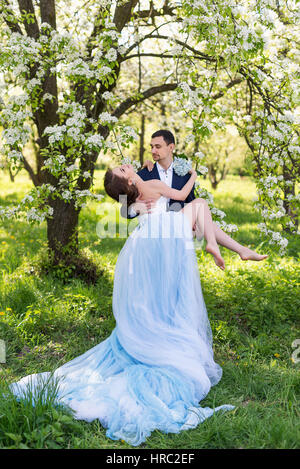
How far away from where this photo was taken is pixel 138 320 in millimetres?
3848

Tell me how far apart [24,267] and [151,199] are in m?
3.08

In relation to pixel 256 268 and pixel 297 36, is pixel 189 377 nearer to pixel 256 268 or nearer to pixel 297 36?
pixel 256 268

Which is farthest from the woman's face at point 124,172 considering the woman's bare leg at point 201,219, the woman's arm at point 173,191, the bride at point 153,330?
the woman's bare leg at point 201,219

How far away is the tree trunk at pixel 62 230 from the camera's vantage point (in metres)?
6.23

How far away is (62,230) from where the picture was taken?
20.6 ft

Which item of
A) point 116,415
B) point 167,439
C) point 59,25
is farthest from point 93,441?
point 59,25

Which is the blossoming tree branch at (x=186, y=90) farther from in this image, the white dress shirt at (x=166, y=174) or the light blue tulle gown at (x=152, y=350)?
the light blue tulle gown at (x=152, y=350)

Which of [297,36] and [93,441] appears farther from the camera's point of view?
[297,36]

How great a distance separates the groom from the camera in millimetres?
4102

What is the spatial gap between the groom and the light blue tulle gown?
0.66 ft

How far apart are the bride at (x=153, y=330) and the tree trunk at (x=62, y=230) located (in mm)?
2391

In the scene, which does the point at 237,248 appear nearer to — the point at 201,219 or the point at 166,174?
the point at 201,219

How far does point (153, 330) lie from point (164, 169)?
150 centimetres

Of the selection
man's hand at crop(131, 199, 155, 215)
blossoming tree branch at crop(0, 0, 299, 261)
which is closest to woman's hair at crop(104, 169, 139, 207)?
man's hand at crop(131, 199, 155, 215)
